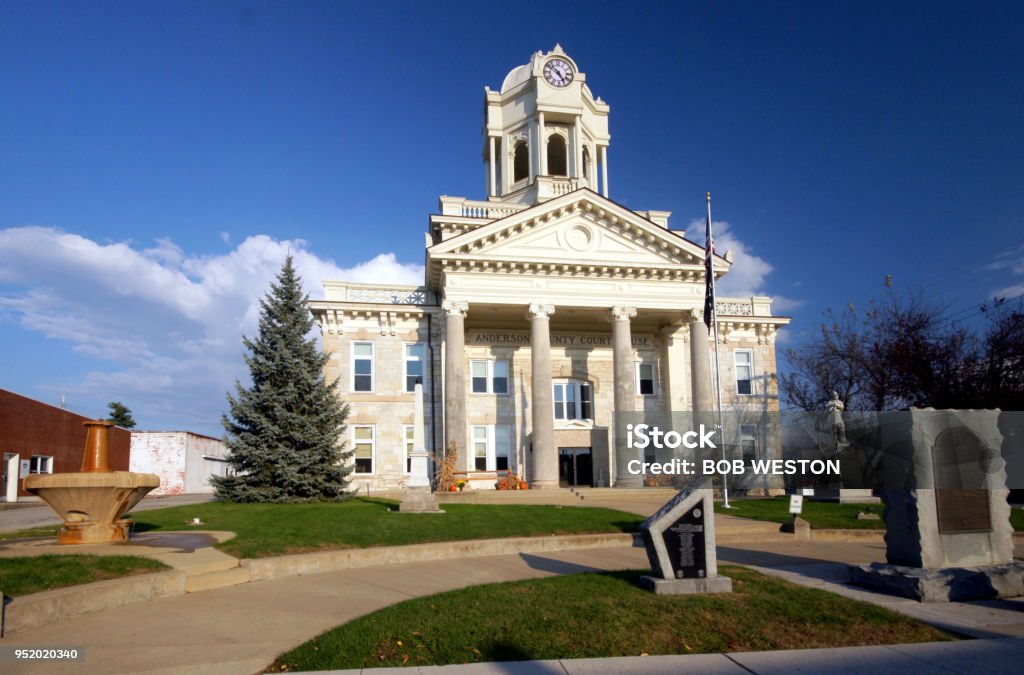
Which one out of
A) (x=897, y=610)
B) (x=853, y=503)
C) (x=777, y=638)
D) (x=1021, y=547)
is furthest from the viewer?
(x=853, y=503)

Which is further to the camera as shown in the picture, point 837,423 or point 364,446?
point 364,446

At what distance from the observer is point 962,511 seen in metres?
9.77

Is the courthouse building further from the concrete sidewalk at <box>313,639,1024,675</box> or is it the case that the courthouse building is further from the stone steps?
the concrete sidewalk at <box>313,639,1024,675</box>

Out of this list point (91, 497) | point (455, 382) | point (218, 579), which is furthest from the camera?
point (455, 382)

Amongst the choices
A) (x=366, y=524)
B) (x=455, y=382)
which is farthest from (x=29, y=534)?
(x=455, y=382)

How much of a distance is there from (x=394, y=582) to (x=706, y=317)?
66.5ft

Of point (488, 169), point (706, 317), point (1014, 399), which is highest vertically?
point (488, 169)

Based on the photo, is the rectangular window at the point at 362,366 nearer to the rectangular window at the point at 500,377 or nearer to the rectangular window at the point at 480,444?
the rectangular window at the point at 480,444

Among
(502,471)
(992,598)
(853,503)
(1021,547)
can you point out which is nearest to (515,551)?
(992,598)

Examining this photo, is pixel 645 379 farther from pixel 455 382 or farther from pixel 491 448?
pixel 455 382

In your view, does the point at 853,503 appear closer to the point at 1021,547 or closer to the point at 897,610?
the point at 1021,547

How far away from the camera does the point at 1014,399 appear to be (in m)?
28.6

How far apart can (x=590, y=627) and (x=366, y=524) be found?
375 inches

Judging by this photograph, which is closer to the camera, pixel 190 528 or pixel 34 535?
pixel 34 535
